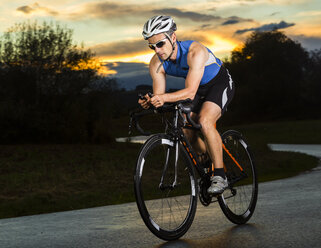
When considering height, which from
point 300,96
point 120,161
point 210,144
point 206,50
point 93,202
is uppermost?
point 206,50

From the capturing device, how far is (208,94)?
249 inches

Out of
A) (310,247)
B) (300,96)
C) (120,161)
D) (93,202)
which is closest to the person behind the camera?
(310,247)

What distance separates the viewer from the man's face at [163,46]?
574 centimetres

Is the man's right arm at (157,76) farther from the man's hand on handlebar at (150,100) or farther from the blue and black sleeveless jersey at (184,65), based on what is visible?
the man's hand on handlebar at (150,100)

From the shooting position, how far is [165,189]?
18.6ft

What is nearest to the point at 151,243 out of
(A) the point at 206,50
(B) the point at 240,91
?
(A) the point at 206,50

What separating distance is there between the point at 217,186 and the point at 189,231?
0.61m

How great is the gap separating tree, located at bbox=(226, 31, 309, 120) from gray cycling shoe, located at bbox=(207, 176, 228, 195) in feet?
274

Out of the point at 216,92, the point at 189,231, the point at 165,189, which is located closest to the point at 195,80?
the point at 216,92

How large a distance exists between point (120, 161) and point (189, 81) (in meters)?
20.0

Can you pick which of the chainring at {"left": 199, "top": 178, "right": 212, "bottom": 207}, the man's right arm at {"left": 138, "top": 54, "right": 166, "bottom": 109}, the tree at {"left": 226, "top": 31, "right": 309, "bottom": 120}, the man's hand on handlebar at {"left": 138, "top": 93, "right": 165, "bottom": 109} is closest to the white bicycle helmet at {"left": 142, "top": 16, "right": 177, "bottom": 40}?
the man's right arm at {"left": 138, "top": 54, "right": 166, "bottom": 109}

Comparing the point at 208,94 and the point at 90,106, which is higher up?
the point at 208,94

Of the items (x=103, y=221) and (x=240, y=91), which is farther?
(x=240, y=91)

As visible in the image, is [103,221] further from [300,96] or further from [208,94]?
[300,96]
